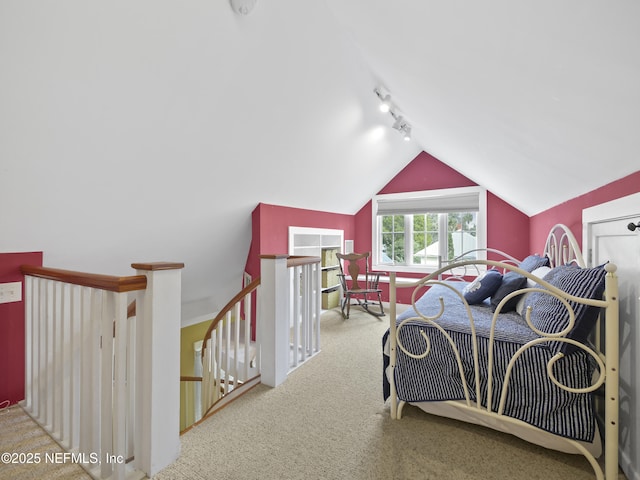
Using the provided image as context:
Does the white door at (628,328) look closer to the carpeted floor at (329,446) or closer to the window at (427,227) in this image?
the carpeted floor at (329,446)

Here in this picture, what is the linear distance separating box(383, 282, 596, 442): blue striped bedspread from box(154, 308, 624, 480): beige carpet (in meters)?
0.20

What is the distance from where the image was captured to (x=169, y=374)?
1.41m

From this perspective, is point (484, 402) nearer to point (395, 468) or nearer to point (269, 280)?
point (395, 468)

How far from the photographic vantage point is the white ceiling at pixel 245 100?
1143mm

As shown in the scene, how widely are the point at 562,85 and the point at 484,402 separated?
1506 millimetres

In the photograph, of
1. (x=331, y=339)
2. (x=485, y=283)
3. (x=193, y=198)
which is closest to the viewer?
(x=485, y=283)

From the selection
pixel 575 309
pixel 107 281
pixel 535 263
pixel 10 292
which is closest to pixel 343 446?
pixel 575 309

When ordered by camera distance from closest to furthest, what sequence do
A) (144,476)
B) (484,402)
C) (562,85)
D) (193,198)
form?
(562,85) < (144,476) < (484,402) < (193,198)

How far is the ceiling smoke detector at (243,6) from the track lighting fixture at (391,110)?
1.57 m

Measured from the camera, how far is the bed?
1243 millimetres

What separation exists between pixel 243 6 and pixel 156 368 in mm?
2128

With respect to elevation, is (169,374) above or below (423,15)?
below

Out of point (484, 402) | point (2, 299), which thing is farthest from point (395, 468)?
point (2, 299)

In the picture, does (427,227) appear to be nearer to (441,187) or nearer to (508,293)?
(441,187)
